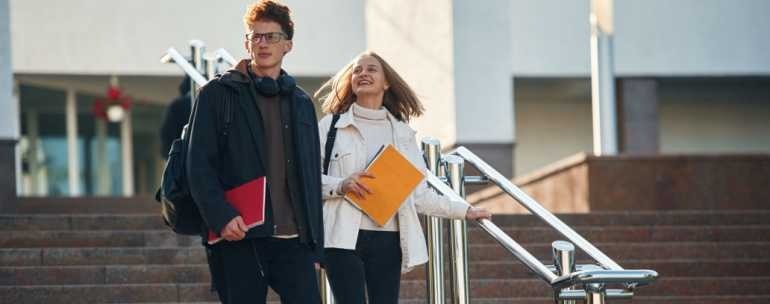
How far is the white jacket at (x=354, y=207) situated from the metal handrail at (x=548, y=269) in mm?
116

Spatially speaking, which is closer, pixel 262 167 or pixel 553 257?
pixel 262 167

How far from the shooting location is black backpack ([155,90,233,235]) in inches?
193

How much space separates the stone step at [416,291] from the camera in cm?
834

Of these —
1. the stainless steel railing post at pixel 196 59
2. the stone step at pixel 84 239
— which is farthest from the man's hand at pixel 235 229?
the stainless steel railing post at pixel 196 59

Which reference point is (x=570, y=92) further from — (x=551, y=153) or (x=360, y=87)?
(x=360, y=87)

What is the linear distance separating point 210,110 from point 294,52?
574 inches

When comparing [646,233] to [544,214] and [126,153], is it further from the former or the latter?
[126,153]

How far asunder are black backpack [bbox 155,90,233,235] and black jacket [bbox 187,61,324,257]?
44 mm

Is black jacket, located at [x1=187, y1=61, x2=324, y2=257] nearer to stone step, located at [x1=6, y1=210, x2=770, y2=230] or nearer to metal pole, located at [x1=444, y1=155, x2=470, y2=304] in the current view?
metal pole, located at [x1=444, y1=155, x2=470, y2=304]

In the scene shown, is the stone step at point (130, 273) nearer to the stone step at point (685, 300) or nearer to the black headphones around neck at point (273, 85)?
the stone step at point (685, 300)

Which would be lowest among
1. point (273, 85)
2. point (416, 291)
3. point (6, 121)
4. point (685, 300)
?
point (685, 300)

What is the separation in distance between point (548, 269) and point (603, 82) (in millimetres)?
Result: 10536

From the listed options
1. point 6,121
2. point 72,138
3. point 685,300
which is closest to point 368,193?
point 685,300

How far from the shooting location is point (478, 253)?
9.60 meters
